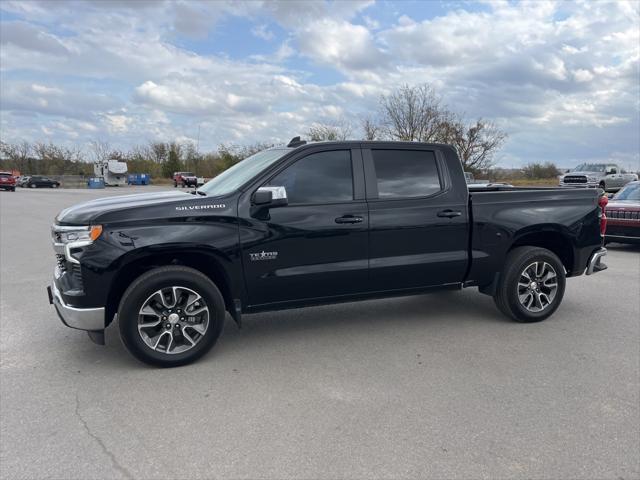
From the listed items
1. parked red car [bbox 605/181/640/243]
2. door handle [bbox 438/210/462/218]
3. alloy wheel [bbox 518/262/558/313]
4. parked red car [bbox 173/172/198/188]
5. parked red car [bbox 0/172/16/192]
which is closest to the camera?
door handle [bbox 438/210/462/218]

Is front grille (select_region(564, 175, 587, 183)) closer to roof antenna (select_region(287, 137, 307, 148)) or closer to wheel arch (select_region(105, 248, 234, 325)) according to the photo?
roof antenna (select_region(287, 137, 307, 148))

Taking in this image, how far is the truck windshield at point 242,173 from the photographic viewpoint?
14.7ft

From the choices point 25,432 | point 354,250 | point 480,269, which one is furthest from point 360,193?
point 25,432

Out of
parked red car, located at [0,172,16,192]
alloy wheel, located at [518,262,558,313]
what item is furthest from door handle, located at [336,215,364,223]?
parked red car, located at [0,172,16,192]

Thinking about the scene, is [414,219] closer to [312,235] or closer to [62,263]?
[312,235]

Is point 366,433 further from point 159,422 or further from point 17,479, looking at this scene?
point 17,479

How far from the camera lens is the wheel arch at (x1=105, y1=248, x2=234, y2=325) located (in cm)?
402

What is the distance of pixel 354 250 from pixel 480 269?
149 cm

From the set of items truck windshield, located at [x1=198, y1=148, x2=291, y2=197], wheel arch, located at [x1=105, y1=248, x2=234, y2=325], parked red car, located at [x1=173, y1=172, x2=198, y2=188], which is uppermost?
parked red car, located at [x1=173, y1=172, x2=198, y2=188]

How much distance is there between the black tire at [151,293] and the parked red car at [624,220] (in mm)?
9351

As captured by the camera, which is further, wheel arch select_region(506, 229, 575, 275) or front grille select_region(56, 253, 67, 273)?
wheel arch select_region(506, 229, 575, 275)

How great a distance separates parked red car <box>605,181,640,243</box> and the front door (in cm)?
803

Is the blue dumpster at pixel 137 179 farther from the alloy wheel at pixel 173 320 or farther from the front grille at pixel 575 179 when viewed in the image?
the alloy wheel at pixel 173 320

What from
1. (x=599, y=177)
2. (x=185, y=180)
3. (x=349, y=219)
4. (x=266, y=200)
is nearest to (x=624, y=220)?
(x=349, y=219)
